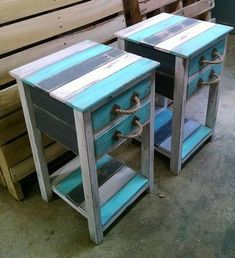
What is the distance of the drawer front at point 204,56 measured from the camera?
5.08ft

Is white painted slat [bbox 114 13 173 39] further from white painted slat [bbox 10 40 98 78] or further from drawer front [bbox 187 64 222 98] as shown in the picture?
drawer front [bbox 187 64 222 98]

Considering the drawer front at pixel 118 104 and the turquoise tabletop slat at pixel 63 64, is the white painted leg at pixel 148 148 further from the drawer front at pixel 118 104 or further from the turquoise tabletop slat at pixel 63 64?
the turquoise tabletop slat at pixel 63 64

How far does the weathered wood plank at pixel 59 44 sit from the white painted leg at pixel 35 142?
103 mm

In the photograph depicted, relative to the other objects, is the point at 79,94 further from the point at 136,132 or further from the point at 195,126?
the point at 195,126

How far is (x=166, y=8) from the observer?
2492 mm

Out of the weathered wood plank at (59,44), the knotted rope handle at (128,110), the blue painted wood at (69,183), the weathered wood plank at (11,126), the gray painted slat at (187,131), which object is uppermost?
the weathered wood plank at (59,44)

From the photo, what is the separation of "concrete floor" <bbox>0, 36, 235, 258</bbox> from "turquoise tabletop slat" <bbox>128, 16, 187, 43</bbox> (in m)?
0.76

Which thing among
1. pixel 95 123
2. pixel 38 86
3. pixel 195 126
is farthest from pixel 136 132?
pixel 195 126

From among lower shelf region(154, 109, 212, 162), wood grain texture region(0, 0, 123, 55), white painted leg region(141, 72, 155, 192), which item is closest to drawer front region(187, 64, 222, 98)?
white painted leg region(141, 72, 155, 192)

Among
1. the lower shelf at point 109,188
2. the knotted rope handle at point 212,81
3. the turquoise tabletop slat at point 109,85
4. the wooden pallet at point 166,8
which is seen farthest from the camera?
the wooden pallet at point 166,8

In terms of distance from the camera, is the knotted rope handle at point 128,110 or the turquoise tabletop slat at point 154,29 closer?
the knotted rope handle at point 128,110

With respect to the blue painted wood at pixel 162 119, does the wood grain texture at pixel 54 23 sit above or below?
above

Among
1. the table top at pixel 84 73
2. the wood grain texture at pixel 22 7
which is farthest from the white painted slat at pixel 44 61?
the wood grain texture at pixel 22 7

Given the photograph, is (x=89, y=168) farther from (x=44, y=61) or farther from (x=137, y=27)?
(x=137, y=27)
